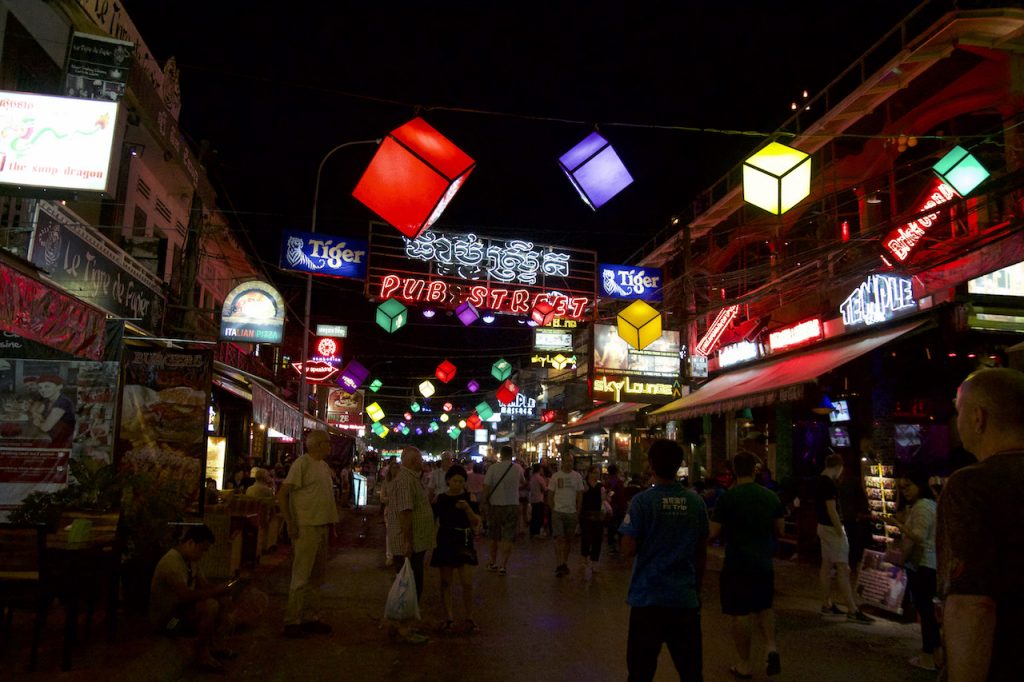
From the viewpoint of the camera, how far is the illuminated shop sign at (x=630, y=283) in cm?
1931

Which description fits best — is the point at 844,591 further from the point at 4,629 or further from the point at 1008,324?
the point at 4,629

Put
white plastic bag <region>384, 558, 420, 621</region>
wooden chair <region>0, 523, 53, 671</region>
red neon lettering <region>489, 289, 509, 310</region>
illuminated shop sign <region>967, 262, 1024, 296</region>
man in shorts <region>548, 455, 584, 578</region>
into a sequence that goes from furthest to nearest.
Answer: red neon lettering <region>489, 289, 509, 310</region> → man in shorts <region>548, 455, 584, 578</region> → illuminated shop sign <region>967, 262, 1024, 296</region> → white plastic bag <region>384, 558, 420, 621</region> → wooden chair <region>0, 523, 53, 671</region>

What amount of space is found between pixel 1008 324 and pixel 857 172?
6.01 m

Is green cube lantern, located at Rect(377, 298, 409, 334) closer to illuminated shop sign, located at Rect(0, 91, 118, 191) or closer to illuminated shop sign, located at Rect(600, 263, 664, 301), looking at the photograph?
illuminated shop sign, located at Rect(600, 263, 664, 301)

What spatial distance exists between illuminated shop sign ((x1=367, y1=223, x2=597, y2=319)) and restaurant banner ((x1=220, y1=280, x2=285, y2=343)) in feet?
7.30

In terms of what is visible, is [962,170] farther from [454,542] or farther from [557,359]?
[557,359]

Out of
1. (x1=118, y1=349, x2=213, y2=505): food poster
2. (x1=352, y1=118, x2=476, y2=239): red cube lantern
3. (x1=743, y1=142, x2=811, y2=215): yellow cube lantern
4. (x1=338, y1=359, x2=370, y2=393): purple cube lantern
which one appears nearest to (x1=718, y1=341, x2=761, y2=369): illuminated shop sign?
(x1=743, y1=142, x2=811, y2=215): yellow cube lantern

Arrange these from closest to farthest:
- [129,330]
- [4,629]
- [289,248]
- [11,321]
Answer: [4,629] < [11,321] < [129,330] < [289,248]

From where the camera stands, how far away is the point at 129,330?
9383mm

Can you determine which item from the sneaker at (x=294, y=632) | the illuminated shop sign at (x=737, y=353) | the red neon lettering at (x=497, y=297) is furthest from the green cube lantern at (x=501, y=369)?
the sneaker at (x=294, y=632)

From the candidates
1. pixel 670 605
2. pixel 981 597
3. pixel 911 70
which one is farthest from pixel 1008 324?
pixel 981 597

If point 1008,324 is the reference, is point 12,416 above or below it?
below

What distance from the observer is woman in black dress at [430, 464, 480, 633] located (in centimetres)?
813

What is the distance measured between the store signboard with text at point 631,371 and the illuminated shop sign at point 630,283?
3.06 feet
